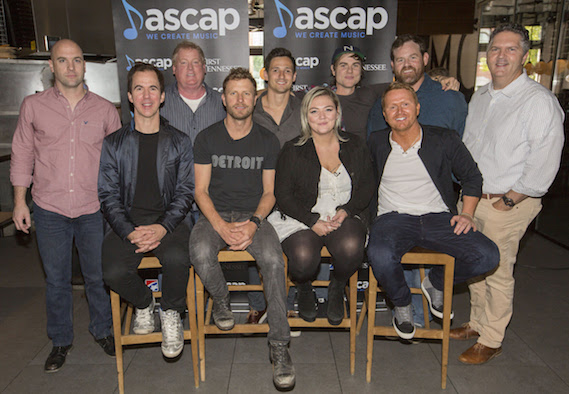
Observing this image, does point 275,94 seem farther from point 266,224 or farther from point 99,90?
point 99,90

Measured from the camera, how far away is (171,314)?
236 cm

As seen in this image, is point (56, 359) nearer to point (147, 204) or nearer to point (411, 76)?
point (147, 204)

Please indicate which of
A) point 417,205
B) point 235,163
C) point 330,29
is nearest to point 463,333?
point 417,205

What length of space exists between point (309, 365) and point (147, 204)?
4.58ft

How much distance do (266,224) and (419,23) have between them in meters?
5.22

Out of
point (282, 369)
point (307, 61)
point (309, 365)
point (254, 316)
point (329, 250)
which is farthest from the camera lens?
point (307, 61)

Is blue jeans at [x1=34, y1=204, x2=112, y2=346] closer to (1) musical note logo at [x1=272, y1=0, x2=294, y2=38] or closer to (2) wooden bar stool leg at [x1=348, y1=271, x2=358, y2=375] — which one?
(2) wooden bar stool leg at [x1=348, y1=271, x2=358, y2=375]

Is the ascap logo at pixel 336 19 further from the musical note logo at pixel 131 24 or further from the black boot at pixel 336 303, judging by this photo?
the black boot at pixel 336 303

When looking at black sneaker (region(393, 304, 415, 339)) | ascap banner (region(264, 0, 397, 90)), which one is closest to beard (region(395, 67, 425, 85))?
ascap banner (region(264, 0, 397, 90))

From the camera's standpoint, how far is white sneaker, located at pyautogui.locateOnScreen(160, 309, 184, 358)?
2.33 meters

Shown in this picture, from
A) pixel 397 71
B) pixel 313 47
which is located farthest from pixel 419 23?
pixel 397 71

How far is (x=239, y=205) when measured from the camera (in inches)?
103

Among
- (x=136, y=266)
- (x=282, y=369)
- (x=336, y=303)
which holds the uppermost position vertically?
(x=136, y=266)

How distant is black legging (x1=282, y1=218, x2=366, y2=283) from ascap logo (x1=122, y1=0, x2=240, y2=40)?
2.04 m
